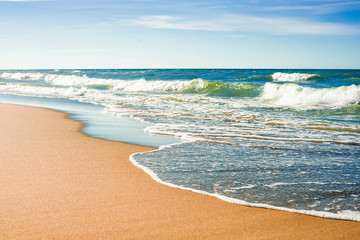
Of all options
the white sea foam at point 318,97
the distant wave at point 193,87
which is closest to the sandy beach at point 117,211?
the white sea foam at point 318,97

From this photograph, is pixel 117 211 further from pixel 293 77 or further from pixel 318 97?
pixel 293 77

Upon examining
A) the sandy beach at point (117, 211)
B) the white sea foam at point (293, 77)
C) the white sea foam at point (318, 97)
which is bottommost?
the sandy beach at point (117, 211)

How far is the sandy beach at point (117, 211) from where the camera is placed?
2602mm

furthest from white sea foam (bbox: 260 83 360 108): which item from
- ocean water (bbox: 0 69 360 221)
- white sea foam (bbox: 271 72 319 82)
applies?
white sea foam (bbox: 271 72 319 82)

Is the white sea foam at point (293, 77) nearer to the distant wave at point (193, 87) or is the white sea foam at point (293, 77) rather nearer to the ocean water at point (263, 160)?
the distant wave at point (193, 87)

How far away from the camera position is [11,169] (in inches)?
160

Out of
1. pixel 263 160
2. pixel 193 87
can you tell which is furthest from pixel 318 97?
pixel 263 160

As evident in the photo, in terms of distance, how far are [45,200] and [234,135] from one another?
4.48 meters

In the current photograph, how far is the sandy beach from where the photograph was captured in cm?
260

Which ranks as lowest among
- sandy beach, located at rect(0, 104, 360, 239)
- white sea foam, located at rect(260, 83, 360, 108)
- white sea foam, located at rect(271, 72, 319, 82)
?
sandy beach, located at rect(0, 104, 360, 239)

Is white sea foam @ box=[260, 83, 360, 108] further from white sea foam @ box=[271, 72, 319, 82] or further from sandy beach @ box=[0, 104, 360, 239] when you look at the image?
white sea foam @ box=[271, 72, 319, 82]

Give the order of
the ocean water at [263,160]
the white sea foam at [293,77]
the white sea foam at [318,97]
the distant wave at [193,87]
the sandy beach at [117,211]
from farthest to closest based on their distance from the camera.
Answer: the white sea foam at [293,77] < the distant wave at [193,87] < the white sea foam at [318,97] < the ocean water at [263,160] < the sandy beach at [117,211]

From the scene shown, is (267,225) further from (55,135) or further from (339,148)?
(55,135)

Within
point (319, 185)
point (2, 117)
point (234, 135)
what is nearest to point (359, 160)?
point (319, 185)
